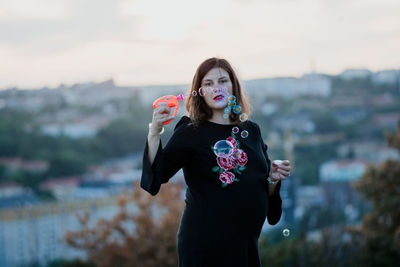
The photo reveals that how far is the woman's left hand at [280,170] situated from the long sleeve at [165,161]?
1.11 ft

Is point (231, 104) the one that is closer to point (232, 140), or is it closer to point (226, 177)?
point (232, 140)

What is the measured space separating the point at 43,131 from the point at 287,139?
1827cm

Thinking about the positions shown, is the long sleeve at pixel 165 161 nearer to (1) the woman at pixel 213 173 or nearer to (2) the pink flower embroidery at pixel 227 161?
(1) the woman at pixel 213 173

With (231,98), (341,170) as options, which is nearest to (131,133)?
(341,170)

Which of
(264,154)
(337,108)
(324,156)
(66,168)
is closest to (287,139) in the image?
(324,156)

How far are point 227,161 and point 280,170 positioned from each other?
0.78 feet

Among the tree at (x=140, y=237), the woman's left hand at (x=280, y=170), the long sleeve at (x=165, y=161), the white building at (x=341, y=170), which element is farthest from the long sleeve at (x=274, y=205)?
the white building at (x=341, y=170)

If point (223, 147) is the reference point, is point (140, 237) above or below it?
below

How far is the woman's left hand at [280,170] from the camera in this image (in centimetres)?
186

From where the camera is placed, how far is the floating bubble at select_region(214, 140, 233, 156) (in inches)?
69.2

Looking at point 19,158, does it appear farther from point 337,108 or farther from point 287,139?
point 337,108

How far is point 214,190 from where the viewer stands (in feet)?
5.74

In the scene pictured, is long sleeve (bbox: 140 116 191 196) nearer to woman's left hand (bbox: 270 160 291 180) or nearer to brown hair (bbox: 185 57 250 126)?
brown hair (bbox: 185 57 250 126)

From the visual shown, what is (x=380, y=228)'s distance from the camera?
6934 mm
